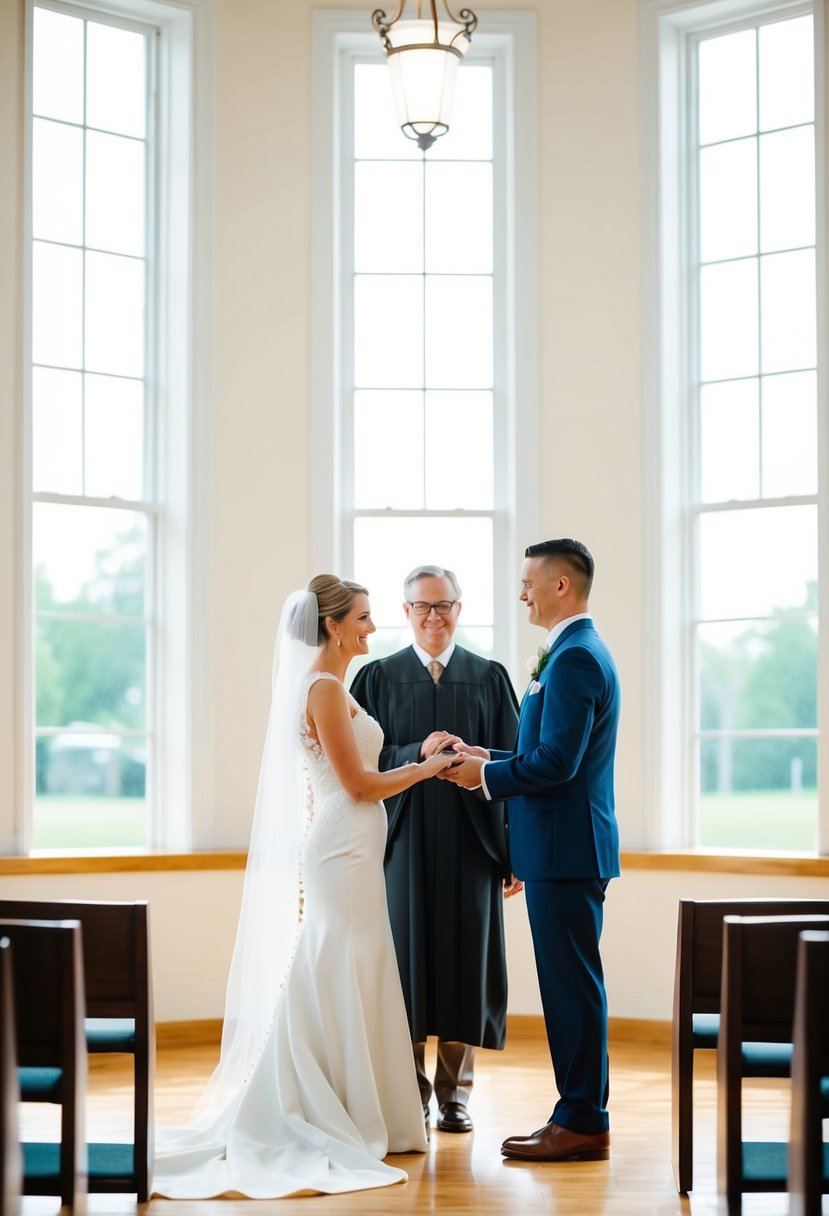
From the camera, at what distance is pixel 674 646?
589 centimetres

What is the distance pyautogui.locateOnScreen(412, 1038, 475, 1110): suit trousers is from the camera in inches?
173

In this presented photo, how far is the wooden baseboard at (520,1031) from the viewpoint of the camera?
18.3 ft

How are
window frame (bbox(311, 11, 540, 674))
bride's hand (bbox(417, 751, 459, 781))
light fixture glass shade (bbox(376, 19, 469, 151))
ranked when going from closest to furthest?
bride's hand (bbox(417, 751, 459, 781)) → light fixture glass shade (bbox(376, 19, 469, 151)) → window frame (bbox(311, 11, 540, 674))

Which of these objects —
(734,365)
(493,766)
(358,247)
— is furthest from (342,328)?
(493,766)

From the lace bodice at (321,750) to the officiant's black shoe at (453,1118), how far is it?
111 cm

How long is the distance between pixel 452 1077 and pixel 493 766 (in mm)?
1123

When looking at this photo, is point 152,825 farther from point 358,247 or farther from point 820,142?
point 820,142

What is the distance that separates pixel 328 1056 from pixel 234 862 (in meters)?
1.83

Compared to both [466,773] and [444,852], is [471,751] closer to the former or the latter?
[466,773]

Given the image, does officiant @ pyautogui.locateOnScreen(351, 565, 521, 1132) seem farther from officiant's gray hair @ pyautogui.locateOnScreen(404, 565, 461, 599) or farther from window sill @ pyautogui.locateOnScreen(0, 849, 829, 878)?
window sill @ pyautogui.locateOnScreen(0, 849, 829, 878)

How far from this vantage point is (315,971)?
3959 millimetres

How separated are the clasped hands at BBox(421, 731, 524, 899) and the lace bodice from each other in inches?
6.5

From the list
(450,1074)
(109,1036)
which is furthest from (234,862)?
(109,1036)

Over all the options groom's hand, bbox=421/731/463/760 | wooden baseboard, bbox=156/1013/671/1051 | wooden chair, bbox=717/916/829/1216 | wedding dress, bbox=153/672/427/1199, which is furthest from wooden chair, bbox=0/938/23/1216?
wooden baseboard, bbox=156/1013/671/1051
